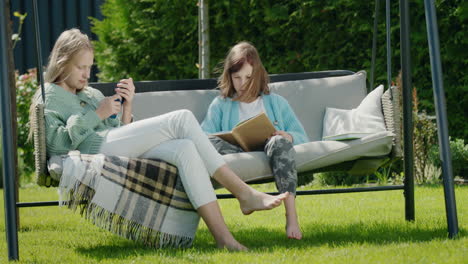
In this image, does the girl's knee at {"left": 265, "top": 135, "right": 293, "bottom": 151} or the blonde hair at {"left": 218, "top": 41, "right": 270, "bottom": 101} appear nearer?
the girl's knee at {"left": 265, "top": 135, "right": 293, "bottom": 151}

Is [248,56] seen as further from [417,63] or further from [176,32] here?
[176,32]

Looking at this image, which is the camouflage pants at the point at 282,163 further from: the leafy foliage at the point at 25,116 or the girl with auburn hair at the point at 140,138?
the leafy foliage at the point at 25,116

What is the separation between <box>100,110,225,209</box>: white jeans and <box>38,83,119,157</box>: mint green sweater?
7 centimetres

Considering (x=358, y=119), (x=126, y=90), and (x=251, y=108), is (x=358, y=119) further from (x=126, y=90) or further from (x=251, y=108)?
(x=126, y=90)

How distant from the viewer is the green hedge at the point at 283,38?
5.09 metres

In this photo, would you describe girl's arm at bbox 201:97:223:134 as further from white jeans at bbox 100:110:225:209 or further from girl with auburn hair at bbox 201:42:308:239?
white jeans at bbox 100:110:225:209

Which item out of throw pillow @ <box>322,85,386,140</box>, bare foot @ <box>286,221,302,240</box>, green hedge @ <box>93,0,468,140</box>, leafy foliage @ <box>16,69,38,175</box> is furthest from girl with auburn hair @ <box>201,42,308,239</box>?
leafy foliage @ <box>16,69,38,175</box>

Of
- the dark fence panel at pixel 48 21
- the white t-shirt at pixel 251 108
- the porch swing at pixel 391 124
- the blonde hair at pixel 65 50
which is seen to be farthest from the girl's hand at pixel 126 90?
the dark fence panel at pixel 48 21

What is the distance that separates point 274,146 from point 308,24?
272cm

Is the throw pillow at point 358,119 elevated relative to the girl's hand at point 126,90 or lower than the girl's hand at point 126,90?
lower

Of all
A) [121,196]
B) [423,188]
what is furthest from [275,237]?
[423,188]

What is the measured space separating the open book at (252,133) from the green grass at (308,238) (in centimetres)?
42

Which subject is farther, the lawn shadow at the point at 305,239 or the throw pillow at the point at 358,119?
the throw pillow at the point at 358,119

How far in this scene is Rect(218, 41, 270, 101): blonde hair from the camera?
3.44m
